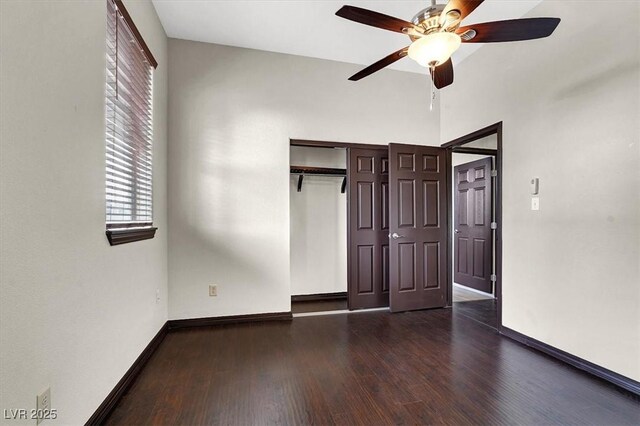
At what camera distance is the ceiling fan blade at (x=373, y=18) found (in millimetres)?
1590

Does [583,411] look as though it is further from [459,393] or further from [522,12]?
[522,12]

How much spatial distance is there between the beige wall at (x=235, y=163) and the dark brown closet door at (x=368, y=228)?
1.69 feet

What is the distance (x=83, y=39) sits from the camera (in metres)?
1.47

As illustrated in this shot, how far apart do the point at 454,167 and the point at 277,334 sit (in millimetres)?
4079

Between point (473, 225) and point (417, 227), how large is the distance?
158cm

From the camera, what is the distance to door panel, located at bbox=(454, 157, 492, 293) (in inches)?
171

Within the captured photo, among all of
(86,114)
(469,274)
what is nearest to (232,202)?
(86,114)

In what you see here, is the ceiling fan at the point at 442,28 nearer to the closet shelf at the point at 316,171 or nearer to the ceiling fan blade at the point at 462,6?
the ceiling fan blade at the point at 462,6

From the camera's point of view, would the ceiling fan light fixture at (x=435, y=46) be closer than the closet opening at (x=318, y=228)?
Yes

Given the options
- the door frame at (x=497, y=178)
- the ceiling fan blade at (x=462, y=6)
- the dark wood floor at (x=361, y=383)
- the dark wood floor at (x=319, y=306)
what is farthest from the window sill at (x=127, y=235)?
the door frame at (x=497, y=178)

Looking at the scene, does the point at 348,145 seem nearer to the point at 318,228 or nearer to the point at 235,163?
the point at 318,228

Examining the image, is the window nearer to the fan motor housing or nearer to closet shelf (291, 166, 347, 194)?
closet shelf (291, 166, 347, 194)

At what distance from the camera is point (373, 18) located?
165 cm

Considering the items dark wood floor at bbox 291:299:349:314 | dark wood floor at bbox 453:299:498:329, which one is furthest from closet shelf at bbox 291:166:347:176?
dark wood floor at bbox 453:299:498:329
